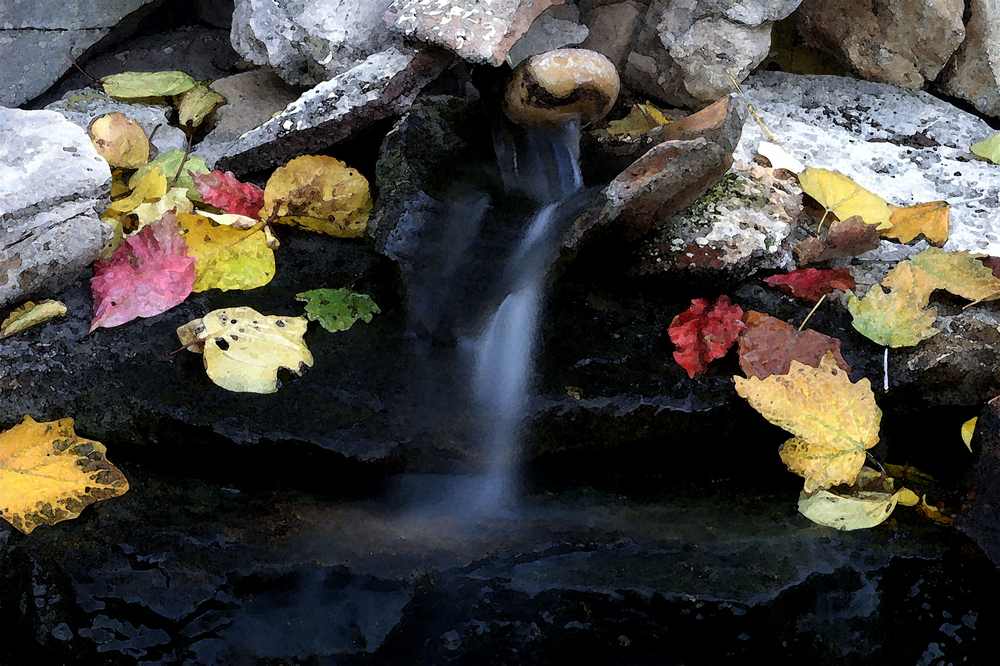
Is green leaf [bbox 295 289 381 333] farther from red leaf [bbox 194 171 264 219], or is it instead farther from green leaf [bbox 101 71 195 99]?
green leaf [bbox 101 71 195 99]

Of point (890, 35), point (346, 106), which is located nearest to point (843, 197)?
point (890, 35)

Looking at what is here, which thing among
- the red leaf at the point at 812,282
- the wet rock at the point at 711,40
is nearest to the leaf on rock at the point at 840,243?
the red leaf at the point at 812,282

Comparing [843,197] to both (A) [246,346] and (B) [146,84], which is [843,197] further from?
(B) [146,84]

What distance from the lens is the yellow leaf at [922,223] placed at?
2494 mm

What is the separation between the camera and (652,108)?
307 centimetres

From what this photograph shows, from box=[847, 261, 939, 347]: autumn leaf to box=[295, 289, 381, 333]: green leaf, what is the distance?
112 cm

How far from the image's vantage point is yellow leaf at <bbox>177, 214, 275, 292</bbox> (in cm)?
230

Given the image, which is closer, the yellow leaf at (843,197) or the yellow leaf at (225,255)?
the yellow leaf at (225,255)

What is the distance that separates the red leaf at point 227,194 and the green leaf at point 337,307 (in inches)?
16.5

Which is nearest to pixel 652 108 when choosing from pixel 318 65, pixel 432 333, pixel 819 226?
pixel 819 226

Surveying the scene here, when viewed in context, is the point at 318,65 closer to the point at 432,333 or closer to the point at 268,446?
the point at 432,333

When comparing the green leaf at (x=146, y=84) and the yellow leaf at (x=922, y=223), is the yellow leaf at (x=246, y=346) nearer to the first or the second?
the green leaf at (x=146, y=84)

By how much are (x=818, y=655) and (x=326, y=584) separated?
0.92m

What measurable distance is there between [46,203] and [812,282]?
1.80 meters
